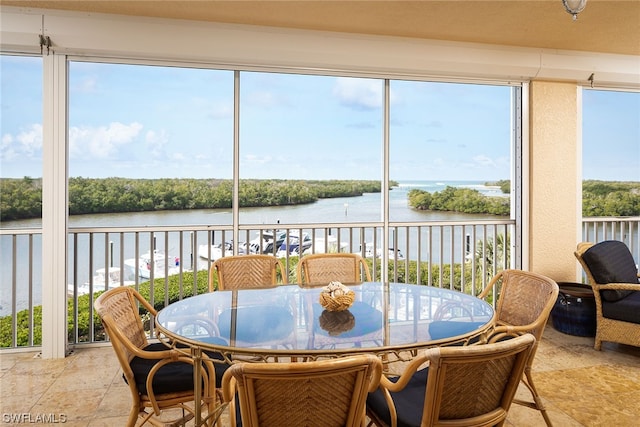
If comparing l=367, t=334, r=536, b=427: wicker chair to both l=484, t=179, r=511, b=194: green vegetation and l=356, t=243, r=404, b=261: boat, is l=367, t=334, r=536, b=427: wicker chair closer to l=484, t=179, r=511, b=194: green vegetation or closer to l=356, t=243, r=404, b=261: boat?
l=356, t=243, r=404, b=261: boat

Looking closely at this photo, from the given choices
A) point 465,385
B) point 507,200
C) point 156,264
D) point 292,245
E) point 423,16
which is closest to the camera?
point 465,385

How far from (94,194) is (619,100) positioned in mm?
5409

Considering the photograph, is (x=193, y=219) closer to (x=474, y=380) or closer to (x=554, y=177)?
(x=474, y=380)

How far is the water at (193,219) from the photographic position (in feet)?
11.5

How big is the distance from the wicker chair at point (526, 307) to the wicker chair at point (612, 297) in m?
1.42

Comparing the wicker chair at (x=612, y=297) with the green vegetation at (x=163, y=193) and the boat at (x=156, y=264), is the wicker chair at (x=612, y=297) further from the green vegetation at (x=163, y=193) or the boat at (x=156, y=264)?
the boat at (x=156, y=264)

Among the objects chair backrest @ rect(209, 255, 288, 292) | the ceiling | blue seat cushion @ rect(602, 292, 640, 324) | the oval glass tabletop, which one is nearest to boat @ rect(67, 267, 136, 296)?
chair backrest @ rect(209, 255, 288, 292)

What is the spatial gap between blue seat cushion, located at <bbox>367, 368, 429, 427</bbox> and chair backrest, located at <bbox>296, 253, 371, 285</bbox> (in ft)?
4.05

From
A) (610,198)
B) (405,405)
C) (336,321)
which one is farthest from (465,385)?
(610,198)

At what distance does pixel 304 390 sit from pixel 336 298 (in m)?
0.79

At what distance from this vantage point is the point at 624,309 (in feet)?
10.7

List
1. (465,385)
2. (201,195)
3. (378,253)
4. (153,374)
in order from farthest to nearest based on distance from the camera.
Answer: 1. (378,253)
2. (201,195)
3. (153,374)
4. (465,385)

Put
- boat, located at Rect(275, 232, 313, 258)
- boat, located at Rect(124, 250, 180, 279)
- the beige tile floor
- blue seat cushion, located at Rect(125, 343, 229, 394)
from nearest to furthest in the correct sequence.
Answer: blue seat cushion, located at Rect(125, 343, 229, 394) < the beige tile floor < boat, located at Rect(124, 250, 180, 279) < boat, located at Rect(275, 232, 313, 258)

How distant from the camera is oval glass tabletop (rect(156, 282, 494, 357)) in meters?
1.61
